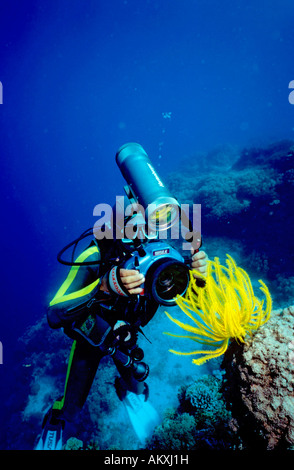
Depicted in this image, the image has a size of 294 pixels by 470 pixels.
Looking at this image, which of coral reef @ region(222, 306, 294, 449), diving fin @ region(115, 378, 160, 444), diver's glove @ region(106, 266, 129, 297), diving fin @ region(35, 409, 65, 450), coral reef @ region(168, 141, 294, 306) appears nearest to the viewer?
coral reef @ region(222, 306, 294, 449)

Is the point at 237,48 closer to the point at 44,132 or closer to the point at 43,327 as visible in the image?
the point at 44,132

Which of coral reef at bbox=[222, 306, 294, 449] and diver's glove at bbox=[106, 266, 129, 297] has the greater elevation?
diver's glove at bbox=[106, 266, 129, 297]

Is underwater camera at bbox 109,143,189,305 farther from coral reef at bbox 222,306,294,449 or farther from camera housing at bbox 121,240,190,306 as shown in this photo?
coral reef at bbox 222,306,294,449

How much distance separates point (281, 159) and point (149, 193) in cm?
1268

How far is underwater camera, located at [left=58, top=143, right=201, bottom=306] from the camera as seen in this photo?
1.80 m

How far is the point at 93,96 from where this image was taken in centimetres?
14488

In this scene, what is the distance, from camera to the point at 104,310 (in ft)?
9.91

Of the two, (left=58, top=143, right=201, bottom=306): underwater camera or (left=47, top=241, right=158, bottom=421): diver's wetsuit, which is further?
(left=47, top=241, right=158, bottom=421): diver's wetsuit

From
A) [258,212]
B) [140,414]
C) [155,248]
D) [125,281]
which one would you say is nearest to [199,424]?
[140,414]

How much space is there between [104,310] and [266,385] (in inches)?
82.2

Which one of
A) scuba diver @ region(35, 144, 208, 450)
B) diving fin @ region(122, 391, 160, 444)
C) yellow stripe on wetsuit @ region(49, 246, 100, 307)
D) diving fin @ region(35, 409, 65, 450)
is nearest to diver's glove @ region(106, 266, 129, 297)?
scuba diver @ region(35, 144, 208, 450)

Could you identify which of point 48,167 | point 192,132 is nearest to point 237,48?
point 192,132

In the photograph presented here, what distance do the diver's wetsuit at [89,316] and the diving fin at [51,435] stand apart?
0.20 m

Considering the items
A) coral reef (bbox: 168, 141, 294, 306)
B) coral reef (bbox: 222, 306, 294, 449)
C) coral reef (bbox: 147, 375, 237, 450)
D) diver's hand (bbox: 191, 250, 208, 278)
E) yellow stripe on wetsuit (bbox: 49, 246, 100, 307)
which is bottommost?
coral reef (bbox: 147, 375, 237, 450)
